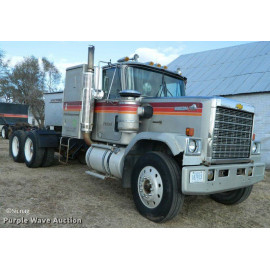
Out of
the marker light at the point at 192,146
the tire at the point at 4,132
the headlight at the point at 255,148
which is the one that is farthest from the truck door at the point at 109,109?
the tire at the point at 4,132

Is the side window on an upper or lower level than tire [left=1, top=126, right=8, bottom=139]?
upper

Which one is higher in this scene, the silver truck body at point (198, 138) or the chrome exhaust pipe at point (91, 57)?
the chrome exhaust pipe at point (91, 57)

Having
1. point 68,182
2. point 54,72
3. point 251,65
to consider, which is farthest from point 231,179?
point 54,72

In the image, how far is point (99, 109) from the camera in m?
6.04

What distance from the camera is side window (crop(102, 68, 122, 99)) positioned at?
17.9 ft

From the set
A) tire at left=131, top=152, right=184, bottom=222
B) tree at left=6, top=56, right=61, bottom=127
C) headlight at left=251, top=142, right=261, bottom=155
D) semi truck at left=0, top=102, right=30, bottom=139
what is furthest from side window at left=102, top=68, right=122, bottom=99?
tree at left=6, top=56, right=61, bottom=127

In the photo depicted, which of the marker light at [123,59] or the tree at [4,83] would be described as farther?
the tree at [4,83]

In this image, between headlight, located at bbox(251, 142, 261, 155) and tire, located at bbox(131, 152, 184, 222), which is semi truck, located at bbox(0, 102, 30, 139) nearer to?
tire, located at bbox(131, 152, 184, 222)

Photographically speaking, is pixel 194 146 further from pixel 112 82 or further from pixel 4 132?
pixel 4 132

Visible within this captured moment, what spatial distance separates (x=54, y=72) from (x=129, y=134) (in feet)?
114

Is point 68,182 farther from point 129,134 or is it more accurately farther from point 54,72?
point 54,72

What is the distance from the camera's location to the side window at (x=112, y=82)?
545 centimetres

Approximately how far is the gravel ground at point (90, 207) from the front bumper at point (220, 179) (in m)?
0.72

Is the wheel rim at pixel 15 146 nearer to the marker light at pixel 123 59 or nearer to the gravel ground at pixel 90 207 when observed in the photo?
the gravel ground at pixel 90 207
